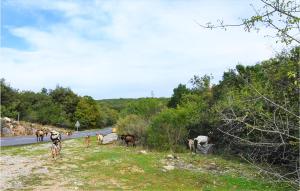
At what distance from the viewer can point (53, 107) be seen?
74938 mm

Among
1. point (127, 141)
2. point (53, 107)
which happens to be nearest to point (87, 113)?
point (53, 107)

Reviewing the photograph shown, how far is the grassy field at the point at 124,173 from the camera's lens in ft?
60.4

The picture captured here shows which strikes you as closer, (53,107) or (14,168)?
(14,168)

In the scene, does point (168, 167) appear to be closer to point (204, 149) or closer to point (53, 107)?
point (204, 149)

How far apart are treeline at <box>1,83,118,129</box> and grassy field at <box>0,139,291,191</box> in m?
39.1

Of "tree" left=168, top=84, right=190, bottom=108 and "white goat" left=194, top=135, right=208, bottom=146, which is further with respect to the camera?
"tree" left=168, top=84, right=190, bottom=108

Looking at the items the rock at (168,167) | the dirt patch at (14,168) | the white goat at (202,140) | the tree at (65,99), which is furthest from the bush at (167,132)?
the tree at (65,99)

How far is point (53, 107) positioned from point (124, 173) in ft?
182

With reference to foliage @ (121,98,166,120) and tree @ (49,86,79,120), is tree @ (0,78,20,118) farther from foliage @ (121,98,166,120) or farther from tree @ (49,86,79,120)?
foliage @ (121,98,166,120)

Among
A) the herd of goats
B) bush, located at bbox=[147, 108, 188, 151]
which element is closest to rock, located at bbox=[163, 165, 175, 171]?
the herd of goats

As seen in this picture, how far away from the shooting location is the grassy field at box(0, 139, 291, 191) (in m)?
18.4

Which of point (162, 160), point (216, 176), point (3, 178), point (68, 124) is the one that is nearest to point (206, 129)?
point (162, 160)

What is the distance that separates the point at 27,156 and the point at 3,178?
917 centimetres

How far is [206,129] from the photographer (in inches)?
1294
